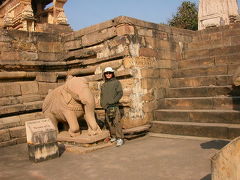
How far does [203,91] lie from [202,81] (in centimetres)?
42

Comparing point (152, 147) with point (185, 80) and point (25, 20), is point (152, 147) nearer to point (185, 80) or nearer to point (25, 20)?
point (185, 80)

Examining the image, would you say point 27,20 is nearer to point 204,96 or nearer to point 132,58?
point 132,58

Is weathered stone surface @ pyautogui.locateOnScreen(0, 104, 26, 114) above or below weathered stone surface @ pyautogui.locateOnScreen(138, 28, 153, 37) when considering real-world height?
below

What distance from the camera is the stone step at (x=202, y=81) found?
6535mm

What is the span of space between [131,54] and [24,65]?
9.82ft

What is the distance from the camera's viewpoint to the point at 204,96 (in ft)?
21.8

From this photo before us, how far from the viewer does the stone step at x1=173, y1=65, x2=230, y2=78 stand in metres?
6.97

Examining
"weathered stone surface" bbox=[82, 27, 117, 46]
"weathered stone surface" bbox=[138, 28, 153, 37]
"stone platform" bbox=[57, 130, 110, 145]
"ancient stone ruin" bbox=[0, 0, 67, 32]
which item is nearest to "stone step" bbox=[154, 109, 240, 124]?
"stone platform" bbox=[57, 130, 110, 145]

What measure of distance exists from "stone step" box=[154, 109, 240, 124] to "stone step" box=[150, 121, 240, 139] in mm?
178

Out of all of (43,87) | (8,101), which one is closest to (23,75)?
(43,87)

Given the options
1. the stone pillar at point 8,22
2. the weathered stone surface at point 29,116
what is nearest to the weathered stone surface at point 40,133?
the weathered stone surface at point 29,116

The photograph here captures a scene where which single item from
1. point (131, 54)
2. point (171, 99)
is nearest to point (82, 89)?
point (131, 54)

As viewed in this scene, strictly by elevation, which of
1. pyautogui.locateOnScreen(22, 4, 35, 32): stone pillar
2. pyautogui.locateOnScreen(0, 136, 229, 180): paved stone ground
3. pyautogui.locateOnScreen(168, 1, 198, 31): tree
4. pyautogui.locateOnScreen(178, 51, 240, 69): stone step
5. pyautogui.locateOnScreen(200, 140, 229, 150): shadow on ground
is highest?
pyautogui.locateOnScreen(168, 1, 198, 31): tree

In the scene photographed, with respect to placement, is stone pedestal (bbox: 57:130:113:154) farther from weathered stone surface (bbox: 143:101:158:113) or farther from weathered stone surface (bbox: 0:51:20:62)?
weathered stone surface (bbox: 0:51:20:62)
